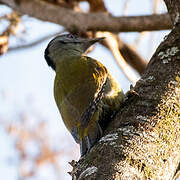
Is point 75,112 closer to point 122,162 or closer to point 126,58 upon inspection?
point 122,162

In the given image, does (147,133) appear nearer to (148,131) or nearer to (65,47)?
(148,131)

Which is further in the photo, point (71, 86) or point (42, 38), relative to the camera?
point (42, 38)

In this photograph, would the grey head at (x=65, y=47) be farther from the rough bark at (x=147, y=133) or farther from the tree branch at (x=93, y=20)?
Answer: the rough bark at (x=147, y=133)

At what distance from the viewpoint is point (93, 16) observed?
5504 millimetres

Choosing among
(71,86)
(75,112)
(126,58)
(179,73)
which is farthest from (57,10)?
(179,73)

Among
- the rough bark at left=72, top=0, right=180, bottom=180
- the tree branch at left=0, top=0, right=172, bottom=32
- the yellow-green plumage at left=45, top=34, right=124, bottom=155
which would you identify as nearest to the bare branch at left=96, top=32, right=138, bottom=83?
the tree branch at left=0, top=0, right=172, bottom=32

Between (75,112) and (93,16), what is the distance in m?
2.34

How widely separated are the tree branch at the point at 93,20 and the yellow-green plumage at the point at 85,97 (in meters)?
1.39

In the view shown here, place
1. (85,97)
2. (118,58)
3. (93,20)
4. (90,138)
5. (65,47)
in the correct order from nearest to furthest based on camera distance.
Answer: (90,138) < (85,97) < (65,47) < (93,20) < (118,58)

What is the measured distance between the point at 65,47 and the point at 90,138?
2123 millimetres

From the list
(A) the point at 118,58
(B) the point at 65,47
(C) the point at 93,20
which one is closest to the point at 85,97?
(B) the point at 65,47

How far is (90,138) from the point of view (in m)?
3.19

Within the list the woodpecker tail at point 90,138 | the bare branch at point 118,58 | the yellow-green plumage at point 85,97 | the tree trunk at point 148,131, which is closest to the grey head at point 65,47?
the yellow-green plumage at point 85,97

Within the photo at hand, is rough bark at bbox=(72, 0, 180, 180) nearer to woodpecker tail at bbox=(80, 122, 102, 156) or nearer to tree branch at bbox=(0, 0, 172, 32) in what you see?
Answer: woodpecker tail at bbox=(80, 122, 102, 156)
